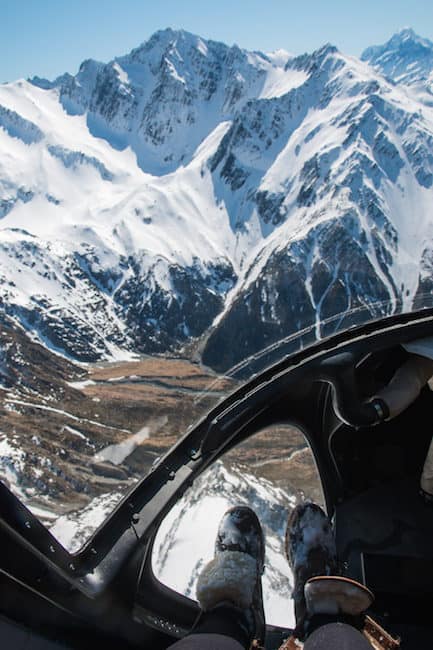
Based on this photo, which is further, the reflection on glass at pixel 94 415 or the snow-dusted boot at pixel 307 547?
the reflection on glass at pixel 94 415

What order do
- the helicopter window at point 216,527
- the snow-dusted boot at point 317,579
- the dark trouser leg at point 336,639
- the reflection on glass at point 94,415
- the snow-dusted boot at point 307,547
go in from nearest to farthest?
the dark trouser leg at point 336,639 < the snow-dusted boot at point 317,579 < the snow-dusted boot at point 307,547 < the helicopter window at point 216,527 < the reflection on glass at point 94,415

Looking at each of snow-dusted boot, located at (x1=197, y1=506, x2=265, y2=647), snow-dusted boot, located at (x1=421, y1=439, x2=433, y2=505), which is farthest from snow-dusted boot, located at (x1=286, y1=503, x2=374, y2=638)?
snow-dusted boot, located at (x1=421, y1=439, x2=433, y2=505)

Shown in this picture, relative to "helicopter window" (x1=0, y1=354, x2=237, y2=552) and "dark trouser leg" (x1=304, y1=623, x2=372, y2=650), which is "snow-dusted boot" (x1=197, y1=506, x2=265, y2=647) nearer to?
"dark trouser leg" (x1=304, y1=623, x2=372, y2=650)

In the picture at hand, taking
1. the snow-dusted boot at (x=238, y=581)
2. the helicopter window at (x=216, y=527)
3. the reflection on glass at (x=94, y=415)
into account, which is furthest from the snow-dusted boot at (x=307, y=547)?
the reflection on glass at (x=94, y=415)

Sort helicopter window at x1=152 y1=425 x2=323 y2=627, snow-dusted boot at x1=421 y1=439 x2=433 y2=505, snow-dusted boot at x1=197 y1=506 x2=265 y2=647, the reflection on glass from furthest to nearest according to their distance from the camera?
snow-dusted boot at x1=421 y1=439 x2=433 y2=505 < the reflection on glass < helicopter window at x1=152 y1=425 x2=323 y2=627 < snow-dusted boot at x1=197 y1=506 x2=265 y2=647

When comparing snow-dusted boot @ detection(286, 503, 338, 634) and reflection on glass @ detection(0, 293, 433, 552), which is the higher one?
reflection on glass @ detection(0, 293, 433, 552)

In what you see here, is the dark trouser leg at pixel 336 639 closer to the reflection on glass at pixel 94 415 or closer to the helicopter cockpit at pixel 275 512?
the helicopter cockpit at pixel 275 512
